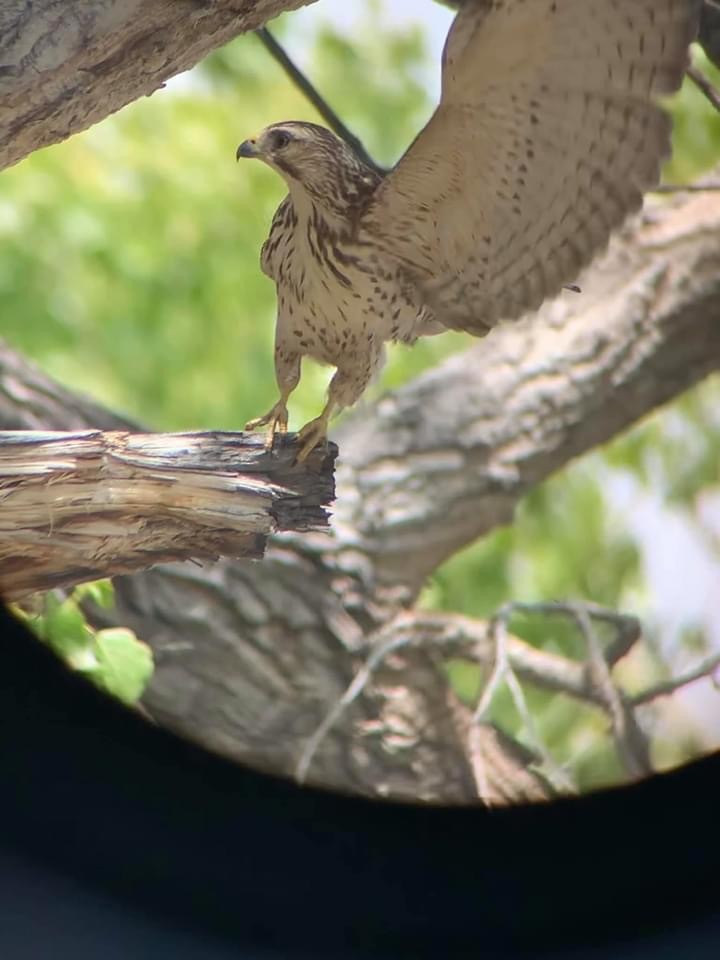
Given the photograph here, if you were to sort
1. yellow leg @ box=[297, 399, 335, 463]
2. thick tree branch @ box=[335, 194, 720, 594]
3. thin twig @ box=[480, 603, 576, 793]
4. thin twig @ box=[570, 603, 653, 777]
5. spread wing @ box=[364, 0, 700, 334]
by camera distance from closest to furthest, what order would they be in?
spread wing @ box=[364, 0, 700, 334], yellow leg @ box=[297, 399, 335, 463], thin twig @ box=[480, 603, 576, 793], thin twig @ box=[570, 603, 653, 777], thick tree branch @ box=[335, 194, 720, 594]

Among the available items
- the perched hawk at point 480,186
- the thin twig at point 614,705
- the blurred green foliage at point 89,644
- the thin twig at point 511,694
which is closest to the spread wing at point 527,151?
the perched hawk at point 480,186

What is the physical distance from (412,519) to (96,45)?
1107 mm

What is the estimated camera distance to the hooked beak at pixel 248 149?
2.67 ft

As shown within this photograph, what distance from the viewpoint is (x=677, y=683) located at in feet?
5.18

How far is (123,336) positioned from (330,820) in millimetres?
838

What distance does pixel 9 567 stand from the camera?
107 cm

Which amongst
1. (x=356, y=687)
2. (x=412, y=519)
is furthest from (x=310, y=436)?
(x=412, y=519)

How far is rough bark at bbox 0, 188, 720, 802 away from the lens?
5.34ft

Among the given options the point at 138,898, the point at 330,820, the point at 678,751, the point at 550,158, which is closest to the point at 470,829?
the point at 330,820

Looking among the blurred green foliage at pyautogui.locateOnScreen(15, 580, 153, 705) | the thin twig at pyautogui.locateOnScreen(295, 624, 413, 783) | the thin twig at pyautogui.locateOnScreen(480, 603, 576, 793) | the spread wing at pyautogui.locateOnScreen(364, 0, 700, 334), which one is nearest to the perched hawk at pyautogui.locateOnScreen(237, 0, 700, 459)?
the spread wing at pyautogui.locateOnScreen(364, 0, 700, 334)

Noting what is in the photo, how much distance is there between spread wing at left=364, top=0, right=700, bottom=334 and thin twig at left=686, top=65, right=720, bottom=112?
7.2 inches

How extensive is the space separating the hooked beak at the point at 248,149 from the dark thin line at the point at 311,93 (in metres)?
0.10

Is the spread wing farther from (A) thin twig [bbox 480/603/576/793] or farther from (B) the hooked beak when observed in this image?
(A) thin twig [bbox 480/603/576/793]

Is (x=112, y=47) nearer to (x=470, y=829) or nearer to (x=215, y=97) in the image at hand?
(x=215, y=97)
